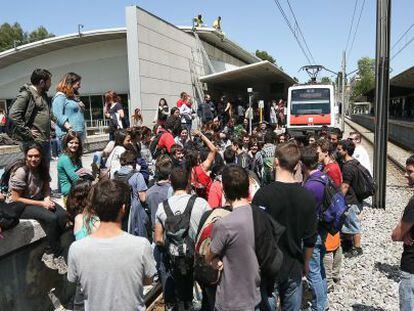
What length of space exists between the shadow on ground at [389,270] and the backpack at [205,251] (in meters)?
4.03

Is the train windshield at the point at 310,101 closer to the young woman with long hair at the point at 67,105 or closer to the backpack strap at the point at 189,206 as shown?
the young woman with long hair at the point at 67,105

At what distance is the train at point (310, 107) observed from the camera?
73.7ft

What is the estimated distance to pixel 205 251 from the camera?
317 centimetres

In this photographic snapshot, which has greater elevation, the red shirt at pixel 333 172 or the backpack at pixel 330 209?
the red shirt at pixel 333 172

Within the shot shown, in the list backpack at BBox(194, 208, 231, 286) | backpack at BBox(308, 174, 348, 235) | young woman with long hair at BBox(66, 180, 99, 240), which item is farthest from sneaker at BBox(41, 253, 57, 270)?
backpack at BBox(308, 174, 348, 235)

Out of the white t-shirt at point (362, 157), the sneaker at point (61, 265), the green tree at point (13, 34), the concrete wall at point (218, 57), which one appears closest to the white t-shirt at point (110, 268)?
the sneaker at point (61, 265)

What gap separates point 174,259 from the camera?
4207mm

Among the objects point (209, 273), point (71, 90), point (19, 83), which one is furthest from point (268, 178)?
point (19, 83)

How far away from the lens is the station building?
17547 mm

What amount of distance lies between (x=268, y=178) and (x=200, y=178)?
5.77ft

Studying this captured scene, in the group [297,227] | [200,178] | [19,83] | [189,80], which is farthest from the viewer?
[19,83]

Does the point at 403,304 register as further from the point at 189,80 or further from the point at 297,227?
the point at 189,80

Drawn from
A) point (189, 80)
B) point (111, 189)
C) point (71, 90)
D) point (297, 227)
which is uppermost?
point (189, 80)

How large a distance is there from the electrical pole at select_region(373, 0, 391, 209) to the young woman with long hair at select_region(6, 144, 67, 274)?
7.71 meters
